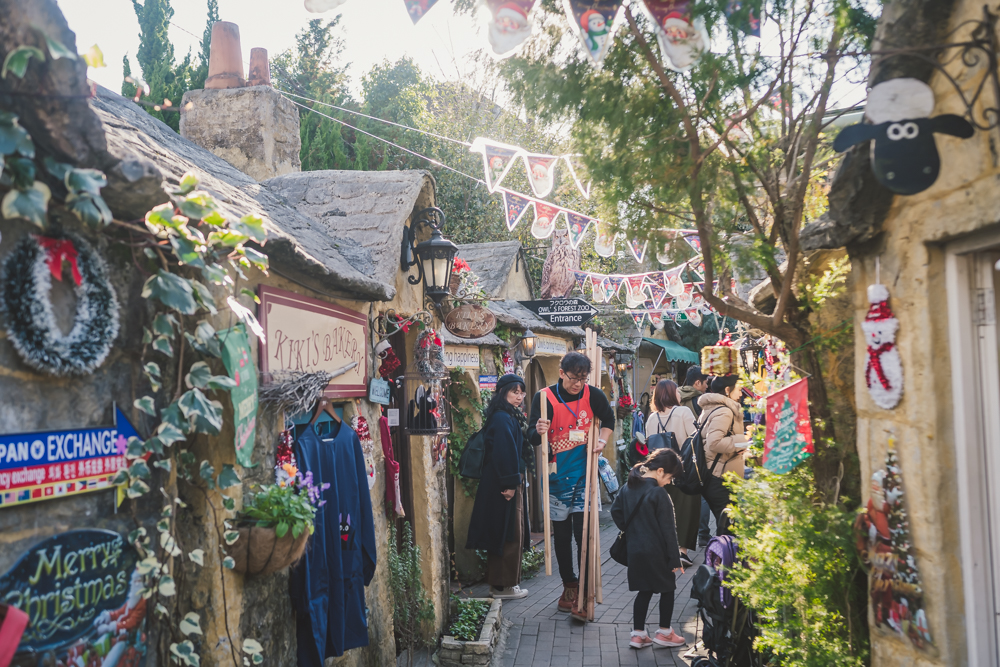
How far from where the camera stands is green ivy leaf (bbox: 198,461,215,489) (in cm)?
285

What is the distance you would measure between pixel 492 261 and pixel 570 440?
19.2ft

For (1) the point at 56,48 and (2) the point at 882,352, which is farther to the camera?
(2) the point at 882,352

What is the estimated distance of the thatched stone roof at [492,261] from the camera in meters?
11.0

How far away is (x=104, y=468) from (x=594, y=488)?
427 cm

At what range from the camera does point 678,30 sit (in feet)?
9.75

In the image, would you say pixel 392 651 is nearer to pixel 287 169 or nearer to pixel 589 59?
pixel 589 59

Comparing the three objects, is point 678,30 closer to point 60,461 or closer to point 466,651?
point 60,461

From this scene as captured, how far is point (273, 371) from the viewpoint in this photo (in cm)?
360

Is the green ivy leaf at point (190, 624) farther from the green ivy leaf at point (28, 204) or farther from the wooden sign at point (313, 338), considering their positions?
the green ivy leaf at point (28, 204)

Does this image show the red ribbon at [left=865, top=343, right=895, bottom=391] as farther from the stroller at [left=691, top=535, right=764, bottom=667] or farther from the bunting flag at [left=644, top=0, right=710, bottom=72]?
the stroller at [left=691, top=535, right=764, bottom=667]

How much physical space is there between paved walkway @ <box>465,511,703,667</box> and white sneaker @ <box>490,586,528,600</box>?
2.4 inches

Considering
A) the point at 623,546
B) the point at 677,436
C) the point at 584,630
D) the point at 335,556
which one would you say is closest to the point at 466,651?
the point at 584,630

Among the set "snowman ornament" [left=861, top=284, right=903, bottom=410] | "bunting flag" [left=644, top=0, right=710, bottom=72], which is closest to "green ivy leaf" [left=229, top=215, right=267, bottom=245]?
"bunting flag" [left=644, top=0, right=710, bottom=72]

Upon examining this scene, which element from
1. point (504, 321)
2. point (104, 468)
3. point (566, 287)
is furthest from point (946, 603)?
point (566, 287)
